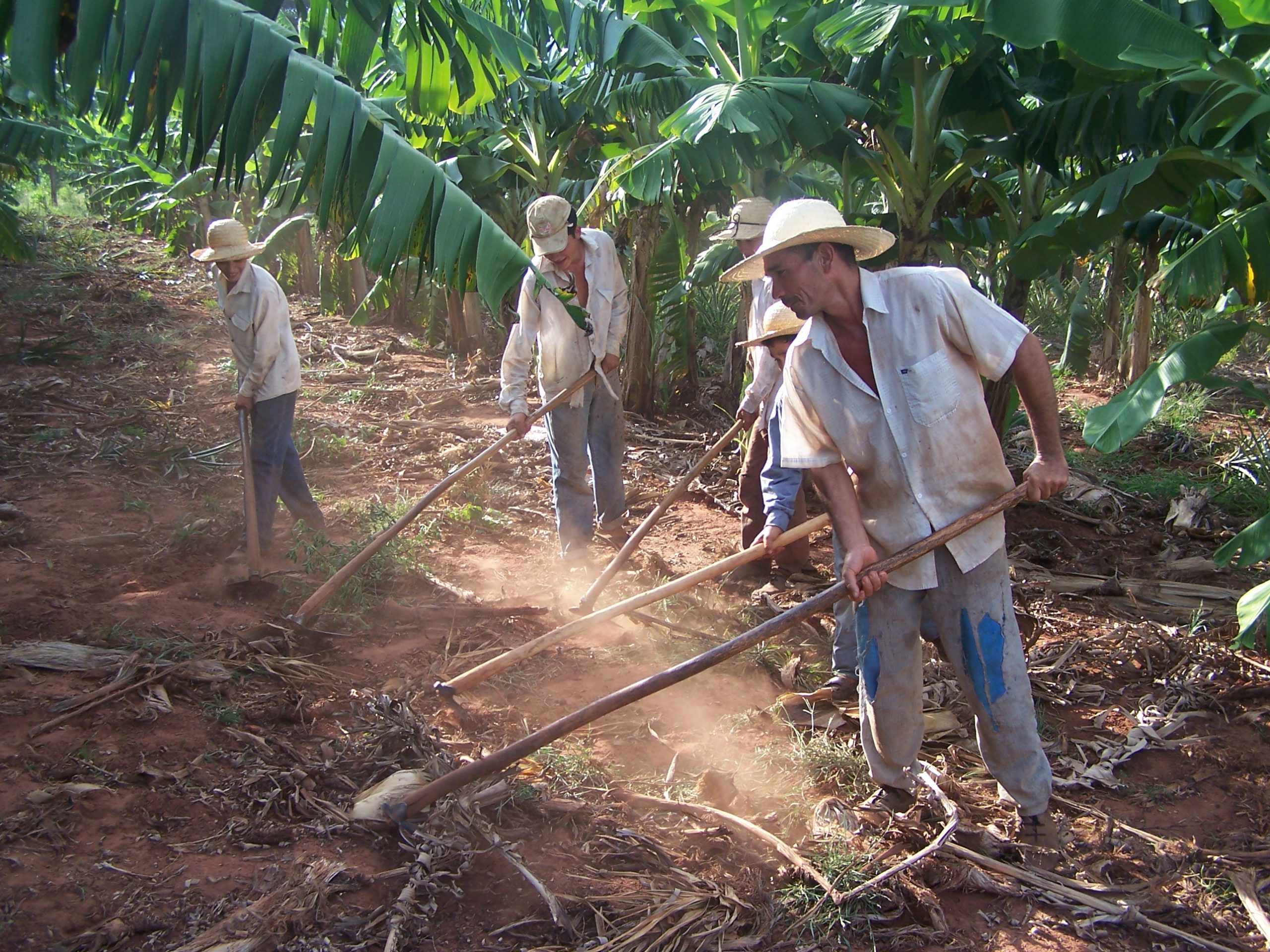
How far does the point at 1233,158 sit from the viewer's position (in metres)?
4.45

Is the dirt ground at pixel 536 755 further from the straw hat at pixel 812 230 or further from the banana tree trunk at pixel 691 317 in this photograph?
the banana tree trunk at pixel 691 317

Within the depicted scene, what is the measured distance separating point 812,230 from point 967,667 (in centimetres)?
152

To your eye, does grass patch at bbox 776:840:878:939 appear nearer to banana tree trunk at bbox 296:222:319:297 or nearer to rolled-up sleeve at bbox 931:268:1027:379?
rolled-up sleeve at bbox 931:268:1027:379

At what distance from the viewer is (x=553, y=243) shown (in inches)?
208

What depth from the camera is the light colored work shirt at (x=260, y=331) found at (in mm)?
5473

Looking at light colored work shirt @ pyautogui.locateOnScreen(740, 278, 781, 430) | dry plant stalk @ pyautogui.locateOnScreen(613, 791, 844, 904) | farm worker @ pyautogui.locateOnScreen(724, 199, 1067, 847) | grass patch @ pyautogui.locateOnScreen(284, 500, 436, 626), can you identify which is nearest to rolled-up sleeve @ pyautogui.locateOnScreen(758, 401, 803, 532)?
light colored work shirt @ pyautogui.locateOnScreen(740, 278, 781, 430)

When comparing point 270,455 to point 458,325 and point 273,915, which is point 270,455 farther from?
point 458,325

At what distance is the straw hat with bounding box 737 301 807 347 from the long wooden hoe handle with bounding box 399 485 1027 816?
5.86ft

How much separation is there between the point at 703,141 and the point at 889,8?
4.05 feet

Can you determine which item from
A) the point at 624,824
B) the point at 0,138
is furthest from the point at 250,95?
the point at 0,138

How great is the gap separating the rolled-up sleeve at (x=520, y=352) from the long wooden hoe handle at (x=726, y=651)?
2822 millimetres

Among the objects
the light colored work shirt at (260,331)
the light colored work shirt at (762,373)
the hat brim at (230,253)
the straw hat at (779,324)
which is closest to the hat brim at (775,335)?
the straw hat at (779,324)

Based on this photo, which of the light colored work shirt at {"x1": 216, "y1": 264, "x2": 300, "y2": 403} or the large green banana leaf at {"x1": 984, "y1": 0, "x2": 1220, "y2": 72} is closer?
the large green banana leaf at {"x1": 984, "y1": 0, "x2": 1220, "y2": 72}

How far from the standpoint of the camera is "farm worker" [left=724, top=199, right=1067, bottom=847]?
2900 millimetres
